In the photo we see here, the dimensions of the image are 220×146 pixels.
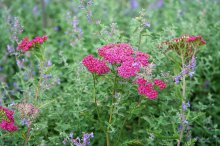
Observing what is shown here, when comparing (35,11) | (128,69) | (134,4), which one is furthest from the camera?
(134,4)

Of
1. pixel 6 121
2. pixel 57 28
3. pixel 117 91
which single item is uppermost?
pixel 57 28

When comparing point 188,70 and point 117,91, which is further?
point 117,91

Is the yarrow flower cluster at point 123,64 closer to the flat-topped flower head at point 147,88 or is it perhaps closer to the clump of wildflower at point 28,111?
the flat-topped flower head at point 147,88

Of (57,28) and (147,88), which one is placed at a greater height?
(57,28)

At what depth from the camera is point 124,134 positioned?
3229 mm

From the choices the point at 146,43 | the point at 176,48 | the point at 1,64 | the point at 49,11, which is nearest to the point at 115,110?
the point at 176,48

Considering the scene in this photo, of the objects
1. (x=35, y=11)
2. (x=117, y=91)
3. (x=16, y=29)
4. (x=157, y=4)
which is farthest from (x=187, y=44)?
(x=157, y=4)

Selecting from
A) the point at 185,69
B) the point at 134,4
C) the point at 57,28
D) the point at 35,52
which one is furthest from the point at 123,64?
the point at 134,4

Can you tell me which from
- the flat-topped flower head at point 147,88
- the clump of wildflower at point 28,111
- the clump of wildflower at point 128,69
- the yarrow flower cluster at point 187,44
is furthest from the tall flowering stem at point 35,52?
the yarrow flower cluster at point 187,44

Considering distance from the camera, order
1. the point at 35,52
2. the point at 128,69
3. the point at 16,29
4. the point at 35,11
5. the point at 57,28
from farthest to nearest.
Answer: the point at 35,11, the point at 57,28, the point at 16,29, the point at 35,52, the point at 128,69


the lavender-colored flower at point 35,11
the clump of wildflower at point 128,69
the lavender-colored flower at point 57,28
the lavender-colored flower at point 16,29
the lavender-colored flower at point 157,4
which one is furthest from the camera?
the lavender-colored flower at point 157,4

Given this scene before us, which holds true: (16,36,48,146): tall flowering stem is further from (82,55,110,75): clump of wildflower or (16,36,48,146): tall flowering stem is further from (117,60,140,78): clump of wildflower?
(117,60,140,78): clump of wildflower

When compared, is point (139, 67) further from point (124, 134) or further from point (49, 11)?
point (49, 11)

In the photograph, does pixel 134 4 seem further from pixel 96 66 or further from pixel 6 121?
pixel 6 121
